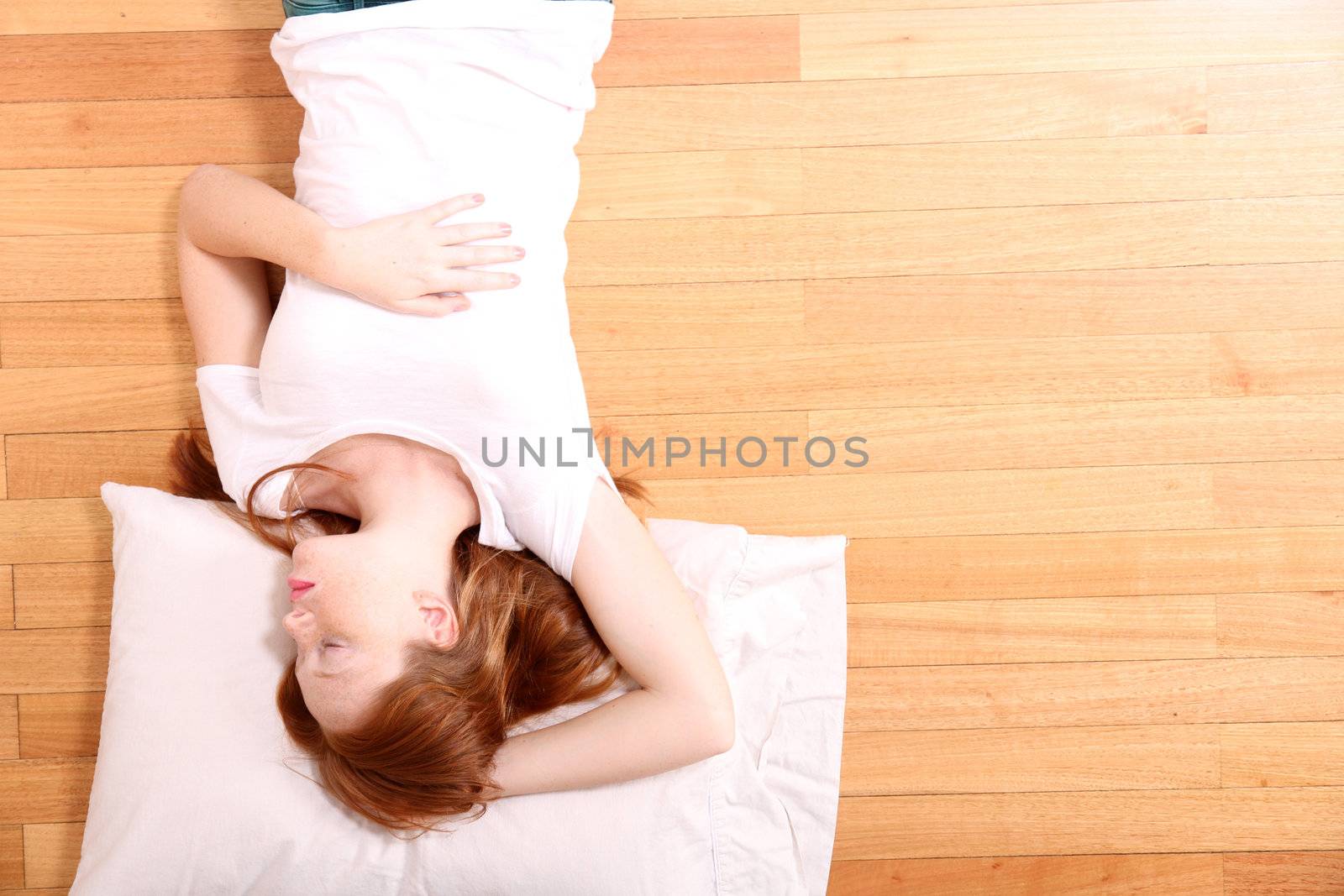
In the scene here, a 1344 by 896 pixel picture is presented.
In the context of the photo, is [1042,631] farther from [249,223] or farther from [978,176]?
[249,223]

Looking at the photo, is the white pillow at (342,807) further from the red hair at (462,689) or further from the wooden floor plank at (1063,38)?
the wooden floor plank at (1063,38)

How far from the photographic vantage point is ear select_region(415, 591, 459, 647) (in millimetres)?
1187

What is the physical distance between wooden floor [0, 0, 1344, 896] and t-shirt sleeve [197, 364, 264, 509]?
357mm

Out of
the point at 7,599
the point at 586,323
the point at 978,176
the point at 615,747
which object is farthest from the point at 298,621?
the point at 978,176

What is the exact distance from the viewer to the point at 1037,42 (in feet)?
5.08

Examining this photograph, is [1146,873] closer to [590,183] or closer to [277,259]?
[590,183]

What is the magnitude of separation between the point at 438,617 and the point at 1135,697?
1.18 meters

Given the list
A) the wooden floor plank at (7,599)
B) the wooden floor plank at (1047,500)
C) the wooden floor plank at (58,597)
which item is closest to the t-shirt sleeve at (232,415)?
the wooden floor plank at (58,597)

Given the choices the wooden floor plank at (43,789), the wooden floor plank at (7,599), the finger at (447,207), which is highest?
the finger at (447,207)

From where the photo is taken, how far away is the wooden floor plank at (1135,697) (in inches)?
60.5

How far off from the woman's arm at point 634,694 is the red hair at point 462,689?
7 centimetres

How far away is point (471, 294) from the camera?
4.12 ft

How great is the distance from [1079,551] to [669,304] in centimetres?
83

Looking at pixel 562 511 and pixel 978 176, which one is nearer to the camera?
pixel 562 511
